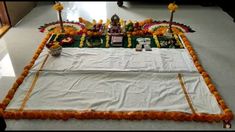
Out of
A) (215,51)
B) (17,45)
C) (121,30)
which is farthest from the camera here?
(121,30)

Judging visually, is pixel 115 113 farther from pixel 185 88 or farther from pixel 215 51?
pixel 215 51

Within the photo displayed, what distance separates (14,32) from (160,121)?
9.93ft

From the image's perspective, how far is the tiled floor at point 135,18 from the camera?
6.77 feet

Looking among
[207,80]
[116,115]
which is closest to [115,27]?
[207,80]

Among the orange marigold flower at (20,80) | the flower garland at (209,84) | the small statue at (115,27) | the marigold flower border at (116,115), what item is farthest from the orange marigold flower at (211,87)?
the orange marigold flower at (20,80)

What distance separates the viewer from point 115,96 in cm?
236

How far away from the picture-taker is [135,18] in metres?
4.38

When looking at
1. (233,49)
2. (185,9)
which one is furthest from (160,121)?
(185,9)

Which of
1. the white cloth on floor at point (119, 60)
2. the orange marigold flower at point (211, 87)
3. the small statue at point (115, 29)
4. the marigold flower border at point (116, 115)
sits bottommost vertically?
the marigold flower border at point (116, 115)

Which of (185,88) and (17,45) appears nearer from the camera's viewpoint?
(185,88)

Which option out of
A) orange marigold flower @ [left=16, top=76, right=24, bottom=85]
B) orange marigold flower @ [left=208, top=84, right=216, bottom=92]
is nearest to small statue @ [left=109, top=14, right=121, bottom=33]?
orange marigold flower @ [left=16, top=76, right=24, bottom=85]

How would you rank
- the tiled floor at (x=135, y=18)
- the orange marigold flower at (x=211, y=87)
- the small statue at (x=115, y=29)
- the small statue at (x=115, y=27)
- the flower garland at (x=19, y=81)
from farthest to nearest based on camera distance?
the small statue at (x=115, y=27) → the small statue at (x=115, y=29) → the orange marigold flower at (x=211, y=87) → the flower garland at (x=19, y=81) → the tiled floor at (x=135, y=18)

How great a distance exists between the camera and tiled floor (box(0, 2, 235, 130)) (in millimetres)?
2062

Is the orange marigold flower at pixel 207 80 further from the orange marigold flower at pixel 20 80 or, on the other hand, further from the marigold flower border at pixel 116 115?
the orange marigold flower at pixel 20 80
